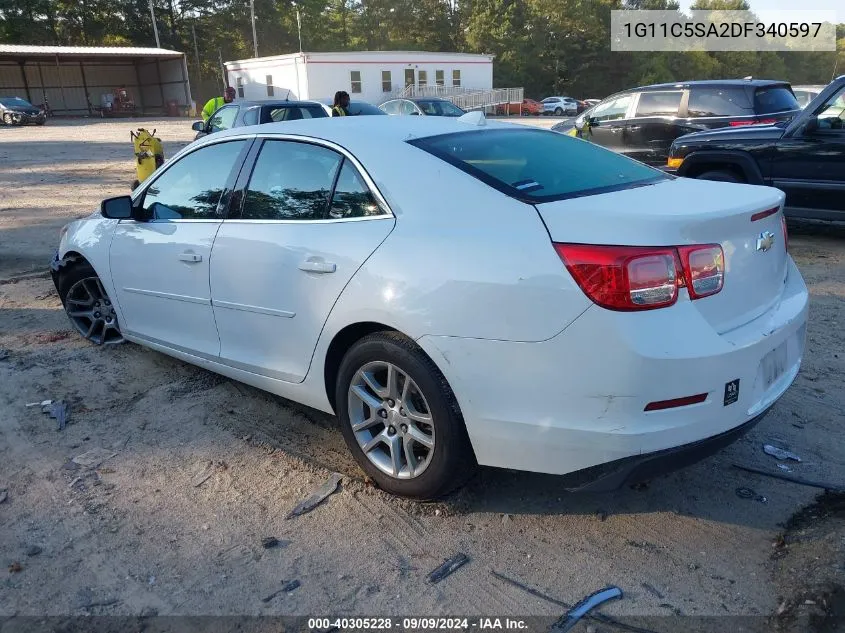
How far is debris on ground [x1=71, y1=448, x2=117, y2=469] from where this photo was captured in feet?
11.5

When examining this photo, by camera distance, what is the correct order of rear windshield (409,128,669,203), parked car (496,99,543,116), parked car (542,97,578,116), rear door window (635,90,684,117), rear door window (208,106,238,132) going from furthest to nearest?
parked car (496,99,543,116) → parked car (542,97,578,116) → rear door window (208,106,238,132) → rear door window (635,90,684,117) → rear windshield (409,128,669,203)

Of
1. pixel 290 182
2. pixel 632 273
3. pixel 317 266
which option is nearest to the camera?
pixel 632 273

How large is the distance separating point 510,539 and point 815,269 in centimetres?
536

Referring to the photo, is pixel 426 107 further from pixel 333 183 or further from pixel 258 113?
pixel 333 183

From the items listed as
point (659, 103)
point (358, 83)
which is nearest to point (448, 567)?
point (659, 103)

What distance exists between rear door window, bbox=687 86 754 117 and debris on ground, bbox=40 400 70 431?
9787 millimetres

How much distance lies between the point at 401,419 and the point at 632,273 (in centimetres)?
118

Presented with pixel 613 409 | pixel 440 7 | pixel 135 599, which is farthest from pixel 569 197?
pixel 440 7

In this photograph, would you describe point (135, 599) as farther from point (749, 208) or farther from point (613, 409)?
point (749, 208)

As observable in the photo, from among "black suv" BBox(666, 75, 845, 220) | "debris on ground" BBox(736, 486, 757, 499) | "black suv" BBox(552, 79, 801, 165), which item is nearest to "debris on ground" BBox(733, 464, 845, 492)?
"debris on ground" BBox(736, 486, 757, 499)

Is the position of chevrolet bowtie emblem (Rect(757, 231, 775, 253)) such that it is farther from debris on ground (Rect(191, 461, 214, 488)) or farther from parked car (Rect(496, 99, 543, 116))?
parked car (Rect(496, 99, 543, 116))

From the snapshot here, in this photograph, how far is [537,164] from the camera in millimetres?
3201

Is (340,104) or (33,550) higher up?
(340,104)

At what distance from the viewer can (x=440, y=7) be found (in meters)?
62.6
